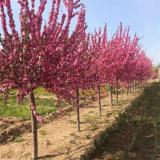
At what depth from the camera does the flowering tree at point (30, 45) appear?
8.91 m

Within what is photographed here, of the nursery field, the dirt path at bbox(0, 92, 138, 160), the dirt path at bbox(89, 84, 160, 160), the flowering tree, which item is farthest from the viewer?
the dirt path at bbox(89, 84, 160, 160)

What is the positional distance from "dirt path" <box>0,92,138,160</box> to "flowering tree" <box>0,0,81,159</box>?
2960 mm

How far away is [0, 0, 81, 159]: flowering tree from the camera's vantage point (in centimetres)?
891

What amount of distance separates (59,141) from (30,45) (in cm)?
496

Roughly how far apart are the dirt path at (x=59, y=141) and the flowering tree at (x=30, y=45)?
2.96 meters

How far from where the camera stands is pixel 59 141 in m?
13.1

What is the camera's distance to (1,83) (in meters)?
9.18

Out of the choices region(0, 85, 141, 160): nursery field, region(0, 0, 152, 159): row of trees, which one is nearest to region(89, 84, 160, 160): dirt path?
region(0, 85, 141, 160): nursery field

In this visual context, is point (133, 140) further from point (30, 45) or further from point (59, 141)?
point (30, 45)

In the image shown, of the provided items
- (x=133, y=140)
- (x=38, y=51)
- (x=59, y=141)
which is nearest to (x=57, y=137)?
(x=59, y=141)

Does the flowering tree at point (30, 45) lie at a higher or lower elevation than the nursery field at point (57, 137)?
higher

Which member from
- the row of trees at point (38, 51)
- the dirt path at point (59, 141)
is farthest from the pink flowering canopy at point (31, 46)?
the dirt path at point (59, 141)

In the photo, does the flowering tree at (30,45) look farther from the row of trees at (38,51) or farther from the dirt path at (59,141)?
the dirt path at (59,141)

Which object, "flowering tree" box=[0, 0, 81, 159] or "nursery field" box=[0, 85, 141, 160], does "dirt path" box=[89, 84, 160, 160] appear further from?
"flowering tree" box=[0, 0, 81, 159]
